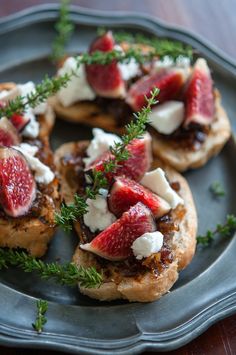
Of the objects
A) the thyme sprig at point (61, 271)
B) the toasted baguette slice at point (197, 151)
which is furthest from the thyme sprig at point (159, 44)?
the thyme sprig at point (61, 271)

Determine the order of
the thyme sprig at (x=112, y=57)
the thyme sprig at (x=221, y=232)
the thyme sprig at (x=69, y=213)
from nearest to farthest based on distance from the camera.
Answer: the thyme sprig at (x=69, y=213), the thyme sprig at (x=221, y=232), the thyme sprig at (x=112, y=57)

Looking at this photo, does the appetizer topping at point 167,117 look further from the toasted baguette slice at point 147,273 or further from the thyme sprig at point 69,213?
the thyme sprig at point 69,213

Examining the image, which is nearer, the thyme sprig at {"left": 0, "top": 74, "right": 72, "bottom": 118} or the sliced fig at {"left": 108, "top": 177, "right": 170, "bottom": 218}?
the sliced fig at {"left": 108, "top": 177, "right": 170, "bottom": 218}

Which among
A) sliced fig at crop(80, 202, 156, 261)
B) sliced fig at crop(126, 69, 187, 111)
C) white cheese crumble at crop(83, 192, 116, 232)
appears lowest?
sliced fig at crop(80, 202, 156, 261)

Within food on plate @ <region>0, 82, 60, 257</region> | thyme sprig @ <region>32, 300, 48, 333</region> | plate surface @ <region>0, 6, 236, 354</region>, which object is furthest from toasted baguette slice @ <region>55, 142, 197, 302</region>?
thyme sprig @ <region>32, 300, 48, 333</region>

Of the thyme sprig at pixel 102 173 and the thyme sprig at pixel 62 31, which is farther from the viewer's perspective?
the thyme sprig at pixel 62 31

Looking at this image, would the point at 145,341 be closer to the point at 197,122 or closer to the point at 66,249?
the point at 66,249

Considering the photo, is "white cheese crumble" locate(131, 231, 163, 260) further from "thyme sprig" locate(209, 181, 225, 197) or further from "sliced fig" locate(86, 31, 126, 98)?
"sliced fig" locate(86, 31, 126, 98)
